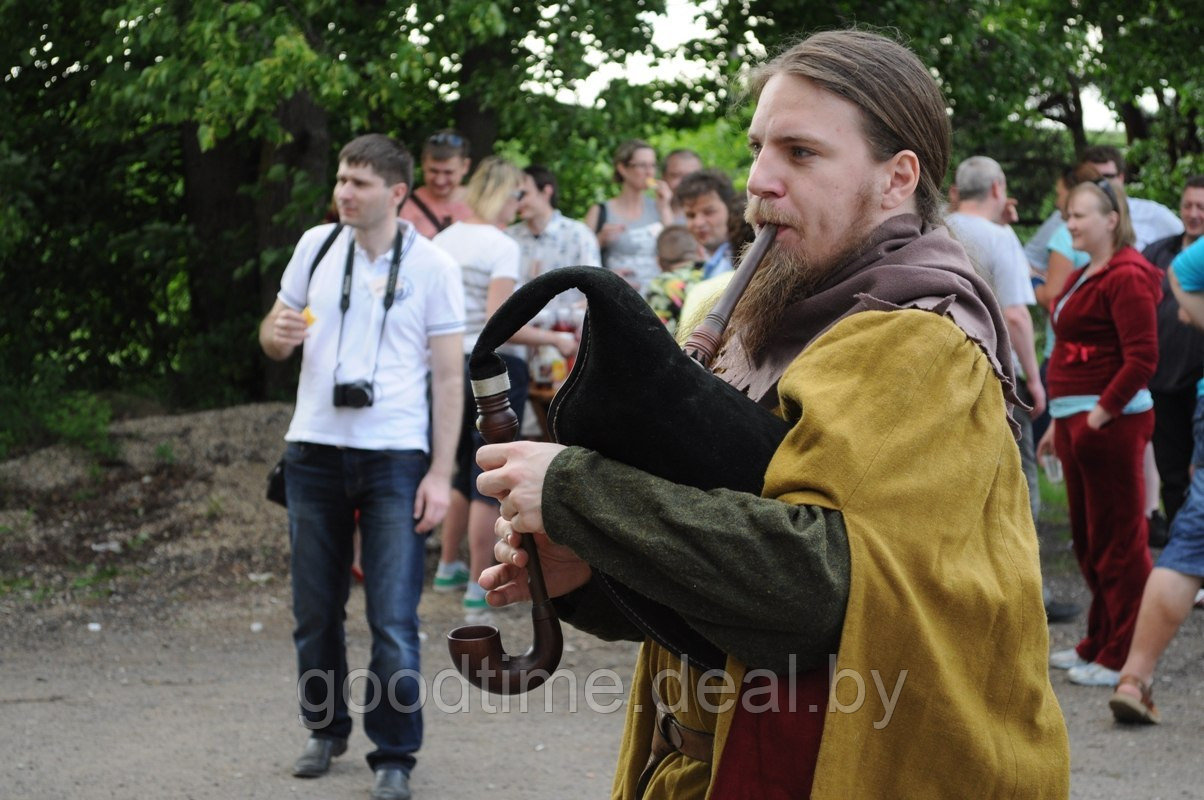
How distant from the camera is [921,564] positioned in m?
1.92

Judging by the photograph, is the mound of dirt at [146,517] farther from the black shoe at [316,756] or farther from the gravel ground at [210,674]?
the black shoe at [316,756]

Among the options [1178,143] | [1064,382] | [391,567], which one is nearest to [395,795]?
[391,567]

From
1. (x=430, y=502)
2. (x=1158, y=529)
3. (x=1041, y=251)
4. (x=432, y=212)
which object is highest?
(x=432, y=212)

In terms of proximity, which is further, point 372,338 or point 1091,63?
point 1091,63

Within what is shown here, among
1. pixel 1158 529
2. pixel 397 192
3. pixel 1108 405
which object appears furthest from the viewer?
pixel 1158 529

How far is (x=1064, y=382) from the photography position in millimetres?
6570

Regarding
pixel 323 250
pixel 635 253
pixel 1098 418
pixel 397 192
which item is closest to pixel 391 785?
pixel 323 250

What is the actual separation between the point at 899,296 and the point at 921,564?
1.21 ft

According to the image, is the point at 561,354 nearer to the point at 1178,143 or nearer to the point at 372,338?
the point at 372,338

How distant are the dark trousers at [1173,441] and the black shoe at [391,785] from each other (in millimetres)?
4923

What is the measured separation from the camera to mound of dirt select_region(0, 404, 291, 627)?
8.09m

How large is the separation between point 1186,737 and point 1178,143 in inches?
387

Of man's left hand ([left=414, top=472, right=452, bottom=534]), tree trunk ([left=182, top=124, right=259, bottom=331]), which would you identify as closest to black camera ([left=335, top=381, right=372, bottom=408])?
man's left hand ([left=414, top=472, right=452, bottom=534])

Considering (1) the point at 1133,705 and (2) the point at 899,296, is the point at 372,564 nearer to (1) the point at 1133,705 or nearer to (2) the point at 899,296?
(1) the point at 1133,705
